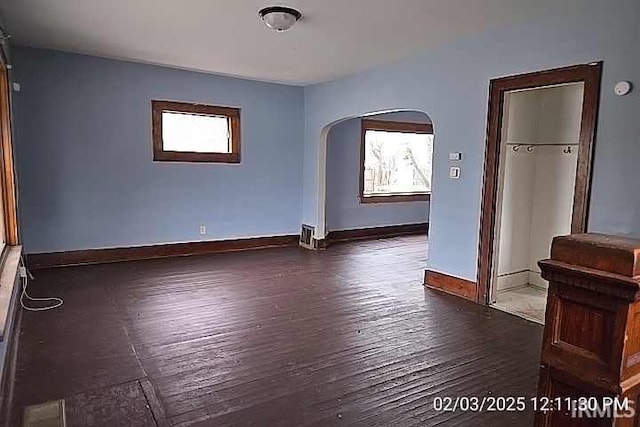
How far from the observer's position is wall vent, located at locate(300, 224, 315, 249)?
6.79 metres

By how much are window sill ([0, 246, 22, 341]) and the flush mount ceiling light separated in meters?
2.68

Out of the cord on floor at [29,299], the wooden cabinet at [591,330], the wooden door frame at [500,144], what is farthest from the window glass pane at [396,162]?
the wooden cabinet at [591,330]

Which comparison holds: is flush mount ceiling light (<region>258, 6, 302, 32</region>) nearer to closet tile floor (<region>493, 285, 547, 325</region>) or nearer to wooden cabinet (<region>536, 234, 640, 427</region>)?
wooden cabinet (<region>536, 234, 640, 427</region>)

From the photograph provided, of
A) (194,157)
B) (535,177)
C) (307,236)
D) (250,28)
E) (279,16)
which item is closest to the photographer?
(279,16)

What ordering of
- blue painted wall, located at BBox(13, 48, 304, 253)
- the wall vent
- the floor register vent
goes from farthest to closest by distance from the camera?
the wall vent
blue painted wall, located at BBox(13, 48, 304, 253)
the floor register vent

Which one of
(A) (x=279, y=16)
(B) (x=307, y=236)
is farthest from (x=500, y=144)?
(B) (x=307, y=236)

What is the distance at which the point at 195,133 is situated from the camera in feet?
19.7

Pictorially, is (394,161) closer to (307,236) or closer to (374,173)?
(374,173)

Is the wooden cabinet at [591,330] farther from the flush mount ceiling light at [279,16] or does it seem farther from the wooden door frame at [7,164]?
the wooden door frame at [7,164]

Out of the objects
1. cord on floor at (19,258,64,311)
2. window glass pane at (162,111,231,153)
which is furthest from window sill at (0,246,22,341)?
window glass pane at (162,111,231,153)

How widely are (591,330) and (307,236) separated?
Answer: 233 inches

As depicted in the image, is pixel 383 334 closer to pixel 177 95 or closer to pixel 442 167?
pixel 442 167

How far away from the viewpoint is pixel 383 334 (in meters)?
3.39

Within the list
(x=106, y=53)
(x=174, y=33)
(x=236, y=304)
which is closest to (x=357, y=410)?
(x=236, y=304)
